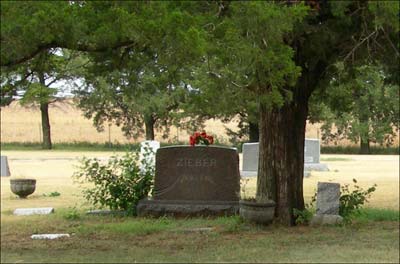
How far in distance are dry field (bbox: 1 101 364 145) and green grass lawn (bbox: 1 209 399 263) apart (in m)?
39.2

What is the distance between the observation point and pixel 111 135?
58.2 metres

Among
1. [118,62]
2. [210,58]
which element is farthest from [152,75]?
[210,58]

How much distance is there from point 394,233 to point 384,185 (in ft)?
35.6

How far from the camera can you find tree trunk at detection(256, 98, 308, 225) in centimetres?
1136

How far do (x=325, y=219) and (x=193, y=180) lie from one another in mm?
2813

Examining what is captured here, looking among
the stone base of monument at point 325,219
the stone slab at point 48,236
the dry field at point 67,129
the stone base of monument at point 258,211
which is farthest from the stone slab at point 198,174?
the dry field at point 67,129

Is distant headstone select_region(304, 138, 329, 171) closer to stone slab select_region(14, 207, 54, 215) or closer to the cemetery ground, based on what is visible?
the cemetery ground

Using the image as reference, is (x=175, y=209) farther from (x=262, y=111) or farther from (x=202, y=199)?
(x=262, y=111)

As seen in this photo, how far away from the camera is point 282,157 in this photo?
11.4 meters

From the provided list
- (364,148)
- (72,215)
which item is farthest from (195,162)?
(364,148)

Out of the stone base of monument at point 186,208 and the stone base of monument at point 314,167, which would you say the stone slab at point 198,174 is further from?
the stone base of monument at point 314,167

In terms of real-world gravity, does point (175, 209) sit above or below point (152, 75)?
below

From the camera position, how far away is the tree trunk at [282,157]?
447 inches

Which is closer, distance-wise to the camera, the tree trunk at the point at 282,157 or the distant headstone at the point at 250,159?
the tree trunk at the point at 282,157
